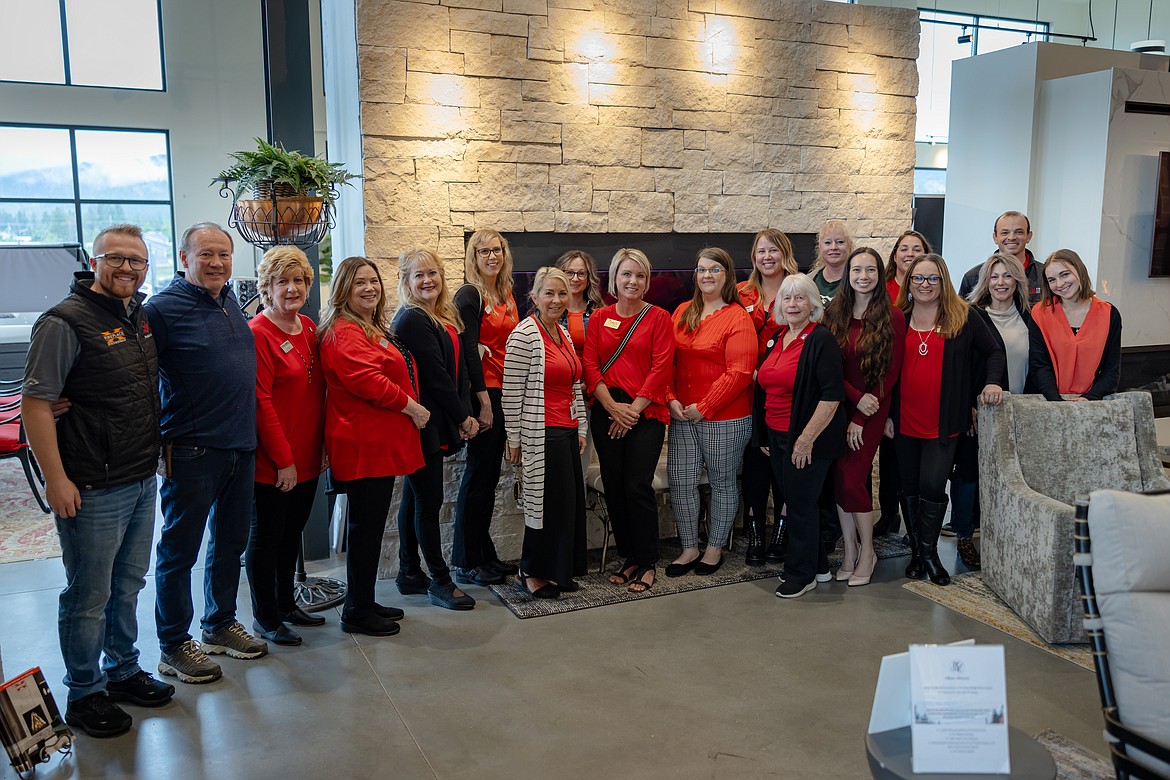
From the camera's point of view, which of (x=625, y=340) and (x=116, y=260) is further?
(x=625, y=340)

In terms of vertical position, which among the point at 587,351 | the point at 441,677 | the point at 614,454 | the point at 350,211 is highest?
the point at 350,211

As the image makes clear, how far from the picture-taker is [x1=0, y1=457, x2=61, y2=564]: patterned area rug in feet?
15.6

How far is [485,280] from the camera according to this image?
163 inches

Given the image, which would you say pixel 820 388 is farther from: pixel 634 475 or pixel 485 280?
pixel 485 280

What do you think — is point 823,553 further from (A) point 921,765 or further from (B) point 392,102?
(B) point 392,102

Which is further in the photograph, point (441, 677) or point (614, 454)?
point (614, 454)

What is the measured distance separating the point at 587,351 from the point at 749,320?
2.50ft

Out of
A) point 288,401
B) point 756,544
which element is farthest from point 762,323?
point 288,401

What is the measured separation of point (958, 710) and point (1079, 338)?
3185mm

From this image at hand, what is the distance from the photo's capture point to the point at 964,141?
22.6 ft

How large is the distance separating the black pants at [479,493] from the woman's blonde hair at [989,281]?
2.38m

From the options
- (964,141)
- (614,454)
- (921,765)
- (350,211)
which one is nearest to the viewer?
(921,765)

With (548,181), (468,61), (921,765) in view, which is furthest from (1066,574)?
(468,61)

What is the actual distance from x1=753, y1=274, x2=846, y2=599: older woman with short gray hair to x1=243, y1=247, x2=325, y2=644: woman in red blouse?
6.56ft
